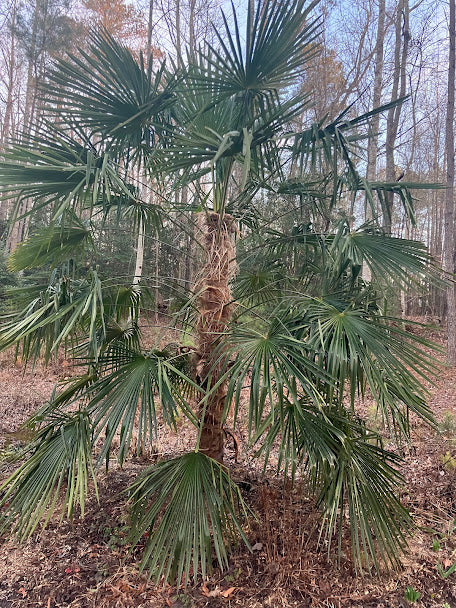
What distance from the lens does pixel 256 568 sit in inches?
86.0

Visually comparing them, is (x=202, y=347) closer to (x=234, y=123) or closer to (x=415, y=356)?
(x=415, y=356)

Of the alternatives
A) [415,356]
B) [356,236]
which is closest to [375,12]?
[356,236]

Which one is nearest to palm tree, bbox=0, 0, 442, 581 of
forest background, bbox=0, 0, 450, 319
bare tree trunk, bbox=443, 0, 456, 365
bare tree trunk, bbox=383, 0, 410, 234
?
forest background, bbox=0, 0, 450, 319

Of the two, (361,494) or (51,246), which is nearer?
(361,494)

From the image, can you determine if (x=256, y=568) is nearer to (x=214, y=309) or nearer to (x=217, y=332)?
(x=217, y=332)

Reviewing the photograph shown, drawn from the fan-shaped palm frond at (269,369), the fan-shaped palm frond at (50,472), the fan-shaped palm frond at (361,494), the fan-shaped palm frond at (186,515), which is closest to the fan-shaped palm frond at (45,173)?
the fan-shaped palm frond at (269,369)

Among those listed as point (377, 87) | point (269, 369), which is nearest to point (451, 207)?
point (377, 87)

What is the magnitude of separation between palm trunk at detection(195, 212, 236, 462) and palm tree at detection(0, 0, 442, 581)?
0.01 metres

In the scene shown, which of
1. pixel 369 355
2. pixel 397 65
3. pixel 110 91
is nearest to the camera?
pixel 369 355

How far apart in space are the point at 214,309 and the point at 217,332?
386 mm

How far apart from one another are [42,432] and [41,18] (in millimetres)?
13159

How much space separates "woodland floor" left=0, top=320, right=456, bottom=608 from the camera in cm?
199

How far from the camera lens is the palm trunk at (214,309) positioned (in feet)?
7.64

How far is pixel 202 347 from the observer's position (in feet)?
7.77
